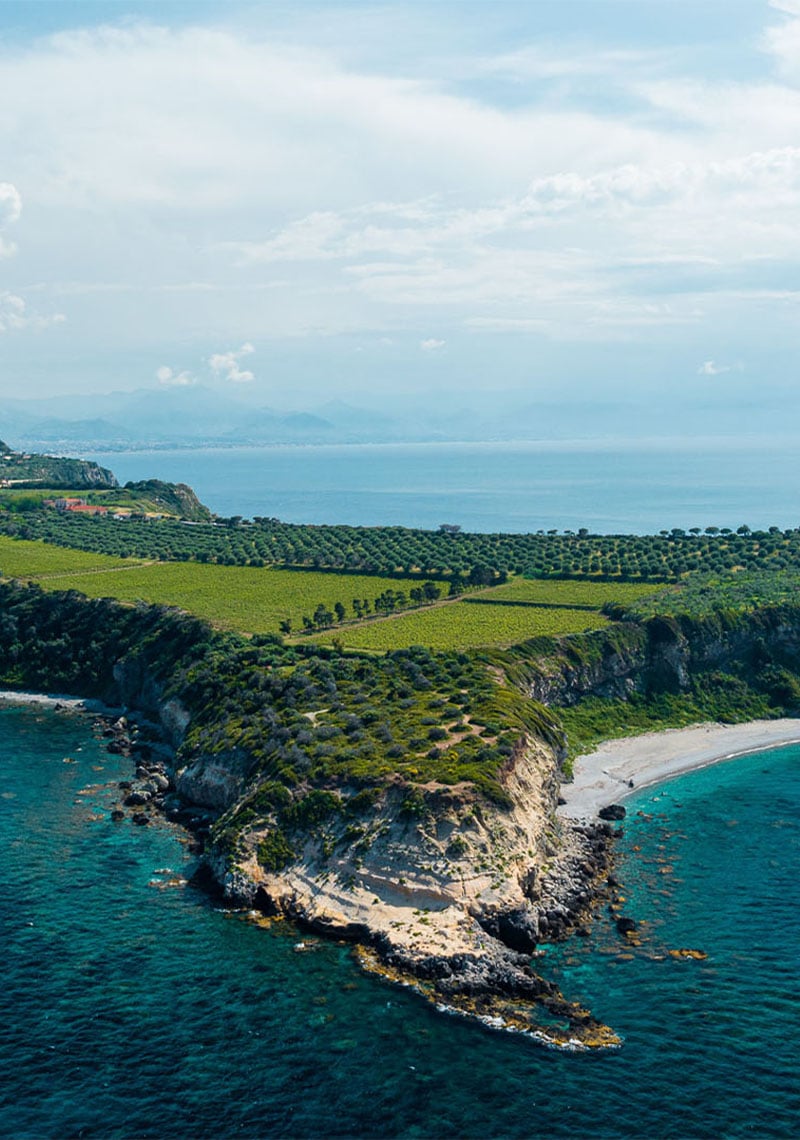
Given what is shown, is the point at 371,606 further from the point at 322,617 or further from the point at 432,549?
the point at 432,549

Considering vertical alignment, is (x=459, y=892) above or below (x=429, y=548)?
below

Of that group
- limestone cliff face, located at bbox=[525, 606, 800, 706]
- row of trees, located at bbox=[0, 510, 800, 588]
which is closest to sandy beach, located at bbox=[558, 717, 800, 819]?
limestone cliff face, located at bbox=[525, 606, 800, 706]

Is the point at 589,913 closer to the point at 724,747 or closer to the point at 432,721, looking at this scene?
the point at 432,721

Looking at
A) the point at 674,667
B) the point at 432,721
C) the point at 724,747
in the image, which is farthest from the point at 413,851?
the point at 674,667

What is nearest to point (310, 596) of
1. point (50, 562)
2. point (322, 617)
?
point (322, 617)

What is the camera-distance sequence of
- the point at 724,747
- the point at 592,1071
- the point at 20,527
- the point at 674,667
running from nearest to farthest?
the point at 592,1071
the point at 724,747
the point at 674,667
the point at 20,527

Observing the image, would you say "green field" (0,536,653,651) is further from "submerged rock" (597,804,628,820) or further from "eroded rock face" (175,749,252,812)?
"eroded rock face" (175,749,252,812)
